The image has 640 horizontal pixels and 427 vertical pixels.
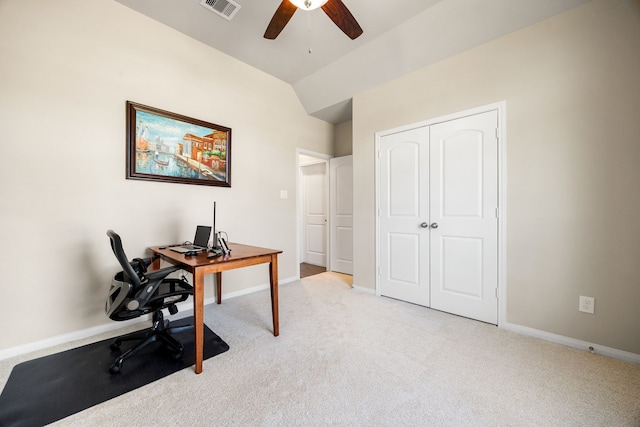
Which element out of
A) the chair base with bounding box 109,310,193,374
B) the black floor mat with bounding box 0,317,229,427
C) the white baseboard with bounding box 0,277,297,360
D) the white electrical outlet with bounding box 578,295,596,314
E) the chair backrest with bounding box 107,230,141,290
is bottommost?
the black floor mat with bounding box 0,317,229,427

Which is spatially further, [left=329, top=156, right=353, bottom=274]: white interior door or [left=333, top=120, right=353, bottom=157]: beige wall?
[left=333, top=120, right=353, bottom=157]: beige wall

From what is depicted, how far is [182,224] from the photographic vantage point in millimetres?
2826

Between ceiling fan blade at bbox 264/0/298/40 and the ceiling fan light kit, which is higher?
ceiling fan blade at bbox 264/0/298/40

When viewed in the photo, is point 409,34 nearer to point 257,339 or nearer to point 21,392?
point 257,339

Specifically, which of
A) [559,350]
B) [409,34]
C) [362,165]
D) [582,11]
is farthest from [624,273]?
[409,34]

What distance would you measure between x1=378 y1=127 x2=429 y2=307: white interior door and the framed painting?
204 centimetres

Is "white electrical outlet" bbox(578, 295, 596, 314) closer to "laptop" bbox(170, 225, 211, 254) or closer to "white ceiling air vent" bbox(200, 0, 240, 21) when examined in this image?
"laptop" bbox(170, 225, 211, 254)

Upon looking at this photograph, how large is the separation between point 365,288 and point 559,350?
1.93 metres

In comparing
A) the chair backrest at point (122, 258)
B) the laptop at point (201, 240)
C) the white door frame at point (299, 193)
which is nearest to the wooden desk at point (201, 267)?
the laptop at point (201, 240)

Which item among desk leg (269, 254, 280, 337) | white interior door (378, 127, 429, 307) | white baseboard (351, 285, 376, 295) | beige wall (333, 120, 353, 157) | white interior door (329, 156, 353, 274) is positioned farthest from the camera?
beige wall (333, 120, 353, 157)

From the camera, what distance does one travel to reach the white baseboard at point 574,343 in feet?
6.06

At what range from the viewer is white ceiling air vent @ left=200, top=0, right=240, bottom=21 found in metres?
2.38

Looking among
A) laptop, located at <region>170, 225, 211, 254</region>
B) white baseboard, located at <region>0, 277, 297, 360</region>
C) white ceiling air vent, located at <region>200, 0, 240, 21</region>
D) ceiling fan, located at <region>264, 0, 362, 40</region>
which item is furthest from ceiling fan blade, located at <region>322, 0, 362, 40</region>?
white baseboard, located at <region>0, 277, 297, 360</region>

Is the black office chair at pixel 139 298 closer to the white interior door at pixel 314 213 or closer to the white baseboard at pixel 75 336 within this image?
the white baseboard at pixel 75 336
